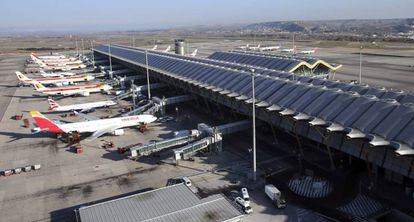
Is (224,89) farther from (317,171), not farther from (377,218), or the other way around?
(377,218)

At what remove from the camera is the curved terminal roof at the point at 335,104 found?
37219 millimetres

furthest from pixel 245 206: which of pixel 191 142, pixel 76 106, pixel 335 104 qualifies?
pixel 76 106

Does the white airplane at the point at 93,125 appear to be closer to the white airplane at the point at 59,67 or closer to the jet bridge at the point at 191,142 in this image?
the jet bridge at the point at 191,142

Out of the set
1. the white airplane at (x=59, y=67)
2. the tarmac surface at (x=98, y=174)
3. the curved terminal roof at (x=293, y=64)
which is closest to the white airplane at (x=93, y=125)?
the tarmac surface at (x=98, y=174)

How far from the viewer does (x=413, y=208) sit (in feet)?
114

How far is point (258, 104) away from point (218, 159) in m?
10.2

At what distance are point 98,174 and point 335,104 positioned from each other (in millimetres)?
32610

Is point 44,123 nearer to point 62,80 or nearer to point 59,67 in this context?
point 62,80

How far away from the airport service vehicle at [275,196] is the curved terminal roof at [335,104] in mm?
9396

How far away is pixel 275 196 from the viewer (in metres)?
37.2

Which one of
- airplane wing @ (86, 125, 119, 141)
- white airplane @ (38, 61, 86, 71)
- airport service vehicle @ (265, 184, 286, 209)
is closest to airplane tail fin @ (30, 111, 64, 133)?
airplane wing @ (86, 125, 119, 141)

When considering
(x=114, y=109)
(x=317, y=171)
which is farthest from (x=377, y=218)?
(x=114, y=109)

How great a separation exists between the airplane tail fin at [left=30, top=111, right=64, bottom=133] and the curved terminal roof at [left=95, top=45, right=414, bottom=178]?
27.4 metres

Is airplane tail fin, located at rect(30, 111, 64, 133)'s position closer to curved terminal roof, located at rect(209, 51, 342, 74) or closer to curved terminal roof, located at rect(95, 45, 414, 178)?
curved terminal roof, located at rect(95, 45, 414, 178)
